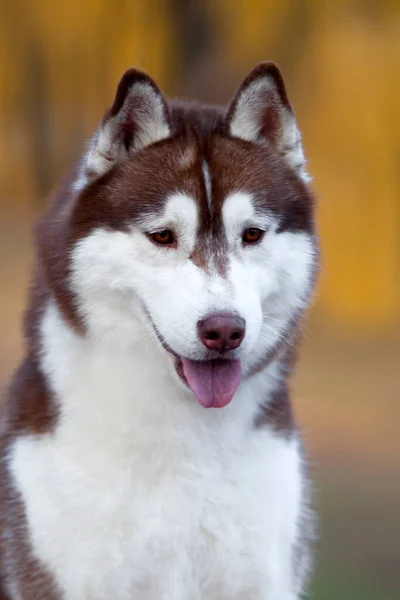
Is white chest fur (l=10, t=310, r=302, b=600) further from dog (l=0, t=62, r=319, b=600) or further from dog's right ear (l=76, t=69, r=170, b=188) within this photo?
dog's right ear (l=76, t=69, r=170, b=188)

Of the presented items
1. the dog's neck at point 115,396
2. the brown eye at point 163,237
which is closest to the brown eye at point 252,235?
the brown eye at point 163,237

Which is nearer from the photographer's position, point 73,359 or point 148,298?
point 148,298

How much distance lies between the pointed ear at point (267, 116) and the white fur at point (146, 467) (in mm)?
294

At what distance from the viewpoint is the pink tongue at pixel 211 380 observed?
3.26 m

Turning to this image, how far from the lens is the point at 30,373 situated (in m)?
3.61

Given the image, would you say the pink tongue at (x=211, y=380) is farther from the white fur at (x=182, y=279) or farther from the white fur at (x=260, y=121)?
the white fur at (x=260, y=121)

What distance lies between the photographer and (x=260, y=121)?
3475mm

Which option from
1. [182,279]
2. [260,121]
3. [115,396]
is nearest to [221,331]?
[182,279]

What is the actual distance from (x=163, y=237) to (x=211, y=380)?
0.45 meters

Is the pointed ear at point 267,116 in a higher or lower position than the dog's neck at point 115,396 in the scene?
higher

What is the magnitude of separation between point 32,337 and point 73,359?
0.22 m

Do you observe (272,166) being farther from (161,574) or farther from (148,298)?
(161,574)

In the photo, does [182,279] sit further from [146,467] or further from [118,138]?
[146,467]

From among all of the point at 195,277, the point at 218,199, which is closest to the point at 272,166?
the point at 218,199
